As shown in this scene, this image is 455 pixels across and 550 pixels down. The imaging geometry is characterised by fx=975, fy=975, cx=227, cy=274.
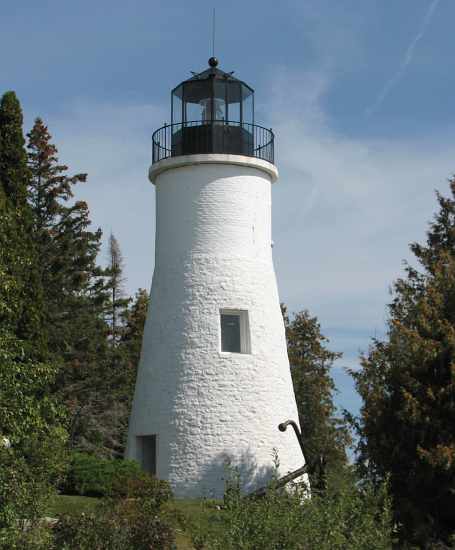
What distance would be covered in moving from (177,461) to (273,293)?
5.22m

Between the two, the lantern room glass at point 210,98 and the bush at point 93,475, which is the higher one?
the lantern room glass at point 210,98

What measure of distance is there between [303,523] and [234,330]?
13087 millimetres

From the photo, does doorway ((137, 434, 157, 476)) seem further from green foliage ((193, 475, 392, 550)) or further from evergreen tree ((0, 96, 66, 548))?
green foliage ((193, 475, 392, 550))

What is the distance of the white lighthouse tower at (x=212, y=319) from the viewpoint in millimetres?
24500

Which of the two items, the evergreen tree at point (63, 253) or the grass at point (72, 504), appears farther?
the evergreen tree at point (63, 253)

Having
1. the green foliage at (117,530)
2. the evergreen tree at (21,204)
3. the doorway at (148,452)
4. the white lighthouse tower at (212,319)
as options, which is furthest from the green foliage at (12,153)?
the green foliage at (117,530)

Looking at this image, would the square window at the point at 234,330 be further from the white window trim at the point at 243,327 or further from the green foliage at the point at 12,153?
the green foliage at the point at 12,153

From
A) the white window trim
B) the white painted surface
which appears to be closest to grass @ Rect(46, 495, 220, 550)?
the white painted surface

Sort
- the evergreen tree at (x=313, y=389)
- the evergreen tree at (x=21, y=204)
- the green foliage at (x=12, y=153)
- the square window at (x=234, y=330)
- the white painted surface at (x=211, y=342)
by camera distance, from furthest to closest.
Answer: the evergreen tree at (x=313, y=389) → the square window at (x=234, y=330) → the white painted surface at (x=211, y=342) → the green foliage at (x=12, y=153) → the evergreen tree at (x=21, y=204)

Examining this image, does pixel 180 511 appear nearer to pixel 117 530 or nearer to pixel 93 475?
pixel 93 475

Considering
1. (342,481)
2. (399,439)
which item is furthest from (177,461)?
(342,481)

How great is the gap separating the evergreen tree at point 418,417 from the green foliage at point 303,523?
14.4 ft

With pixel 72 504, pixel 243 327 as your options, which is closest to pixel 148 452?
pixel 243 327

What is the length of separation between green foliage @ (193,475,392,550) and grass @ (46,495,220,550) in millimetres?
1883
